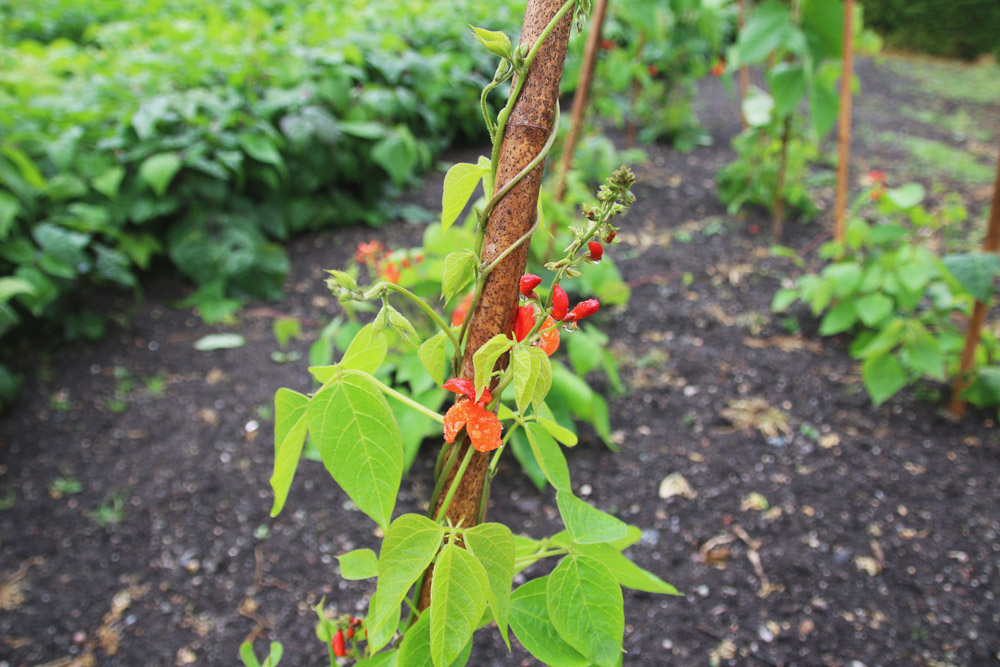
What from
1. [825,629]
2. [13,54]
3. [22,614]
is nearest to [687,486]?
[825,629]

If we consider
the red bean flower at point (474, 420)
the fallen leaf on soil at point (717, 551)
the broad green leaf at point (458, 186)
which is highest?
the broad green leaf at point (458, 186)

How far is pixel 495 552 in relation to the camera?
0.67 m

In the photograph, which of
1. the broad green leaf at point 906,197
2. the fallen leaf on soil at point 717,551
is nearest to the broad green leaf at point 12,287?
the fallen leaf on soil at point 717,551

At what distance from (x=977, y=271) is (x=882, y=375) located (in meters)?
0.41

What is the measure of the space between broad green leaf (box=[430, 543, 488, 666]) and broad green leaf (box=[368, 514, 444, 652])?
26mm

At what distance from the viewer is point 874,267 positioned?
2211 mm

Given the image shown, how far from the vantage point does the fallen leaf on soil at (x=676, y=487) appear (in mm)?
1852

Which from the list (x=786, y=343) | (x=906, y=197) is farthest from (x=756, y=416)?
(x=906, y=197)

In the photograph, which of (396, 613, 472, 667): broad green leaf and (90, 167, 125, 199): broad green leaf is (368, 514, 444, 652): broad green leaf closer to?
(396, 613, 472, 667): broad green leaf

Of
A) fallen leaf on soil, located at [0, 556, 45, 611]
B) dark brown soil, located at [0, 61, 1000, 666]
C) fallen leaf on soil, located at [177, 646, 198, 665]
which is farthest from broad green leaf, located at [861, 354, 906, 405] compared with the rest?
fallen leaf on soil, located at [0, 556, 45, 611]

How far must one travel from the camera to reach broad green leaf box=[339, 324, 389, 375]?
0.69 meters

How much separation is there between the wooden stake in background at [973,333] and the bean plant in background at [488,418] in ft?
5.49

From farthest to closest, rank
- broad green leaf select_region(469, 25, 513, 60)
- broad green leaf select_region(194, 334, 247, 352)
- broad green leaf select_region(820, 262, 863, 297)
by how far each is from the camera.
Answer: broad green leaf select_region(194, 334, 247, 352) → broad green leaf select_region(820, 262, 863, 297) → broad green leaf select_region(469, 25, 513, 60)

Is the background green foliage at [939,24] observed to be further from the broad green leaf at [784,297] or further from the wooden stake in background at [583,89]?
the wooden stake in background at [583,89]
